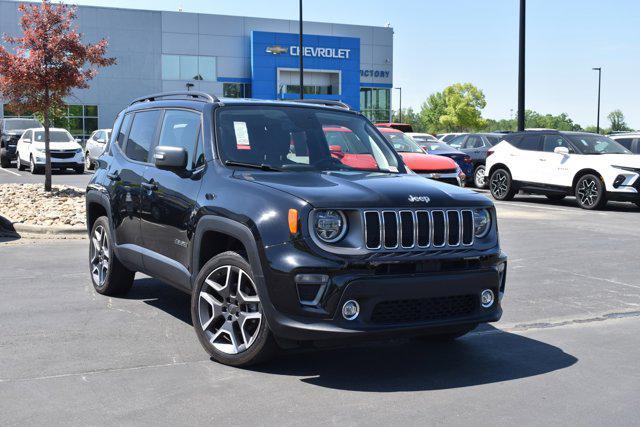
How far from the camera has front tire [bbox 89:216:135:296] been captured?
23.3 feet

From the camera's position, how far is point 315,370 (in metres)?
5.09

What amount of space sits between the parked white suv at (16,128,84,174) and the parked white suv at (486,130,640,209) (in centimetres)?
1473

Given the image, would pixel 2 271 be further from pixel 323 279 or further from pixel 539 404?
pixel 539 404

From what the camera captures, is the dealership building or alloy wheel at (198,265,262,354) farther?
the dealership building

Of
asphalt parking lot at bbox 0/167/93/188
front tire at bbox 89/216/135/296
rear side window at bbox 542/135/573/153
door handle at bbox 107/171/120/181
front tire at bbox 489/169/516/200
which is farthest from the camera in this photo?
asphalt parking lot at bbox 0/167/93/188

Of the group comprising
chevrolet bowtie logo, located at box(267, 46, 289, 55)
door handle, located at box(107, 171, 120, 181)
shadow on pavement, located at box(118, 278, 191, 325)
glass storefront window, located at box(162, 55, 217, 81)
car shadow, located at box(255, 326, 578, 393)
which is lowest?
car shadow, located at box(255, 326, 578, 393)

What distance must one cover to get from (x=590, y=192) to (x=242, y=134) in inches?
498

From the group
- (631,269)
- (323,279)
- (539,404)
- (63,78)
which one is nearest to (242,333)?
(323,279)

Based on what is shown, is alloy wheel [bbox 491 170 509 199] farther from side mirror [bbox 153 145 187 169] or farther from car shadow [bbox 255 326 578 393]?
side mirror [bbox 153 145 187 169]

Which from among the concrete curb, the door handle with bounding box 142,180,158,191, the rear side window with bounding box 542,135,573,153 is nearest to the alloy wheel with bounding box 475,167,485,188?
the rear side window with bounding box 542,135,573,153

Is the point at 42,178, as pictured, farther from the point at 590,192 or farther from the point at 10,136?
the point at 590,192

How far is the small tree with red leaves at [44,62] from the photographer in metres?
16.9

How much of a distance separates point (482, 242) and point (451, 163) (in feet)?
38.6

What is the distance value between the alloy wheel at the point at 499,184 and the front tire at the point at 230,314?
14.5 meters
